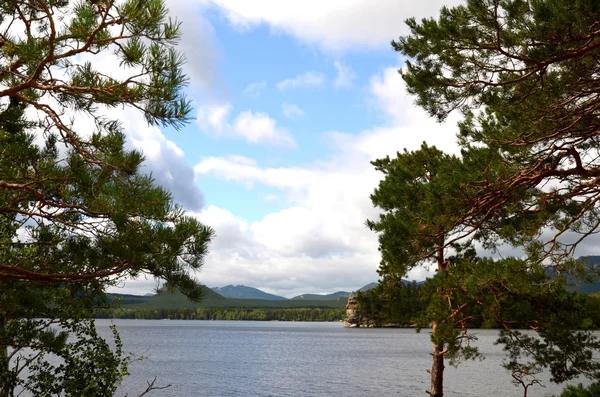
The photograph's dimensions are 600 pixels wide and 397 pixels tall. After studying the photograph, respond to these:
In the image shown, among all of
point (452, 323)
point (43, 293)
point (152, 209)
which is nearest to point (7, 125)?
point (43, 293)

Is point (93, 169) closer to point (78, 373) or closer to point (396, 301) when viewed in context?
point (78, 373)

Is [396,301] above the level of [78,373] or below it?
above

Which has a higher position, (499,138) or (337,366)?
(499,138)

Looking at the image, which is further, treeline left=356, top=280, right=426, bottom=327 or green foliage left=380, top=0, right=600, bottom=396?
treeline left=356, top=280, right=426, bottom=327

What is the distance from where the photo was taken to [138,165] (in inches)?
254

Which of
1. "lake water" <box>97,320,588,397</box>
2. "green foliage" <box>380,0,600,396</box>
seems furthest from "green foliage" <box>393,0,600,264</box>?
"lake water" <box>97,320,588,397</box>

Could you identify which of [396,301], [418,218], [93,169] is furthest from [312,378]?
[93,169]

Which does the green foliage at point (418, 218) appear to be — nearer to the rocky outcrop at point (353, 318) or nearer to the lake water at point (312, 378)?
the lake water at point (312, 378)

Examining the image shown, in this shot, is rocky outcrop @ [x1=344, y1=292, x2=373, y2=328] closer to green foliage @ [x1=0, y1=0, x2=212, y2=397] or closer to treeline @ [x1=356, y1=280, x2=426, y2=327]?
treeline @ [x1=356, y1=280, x2=426, y2=327]

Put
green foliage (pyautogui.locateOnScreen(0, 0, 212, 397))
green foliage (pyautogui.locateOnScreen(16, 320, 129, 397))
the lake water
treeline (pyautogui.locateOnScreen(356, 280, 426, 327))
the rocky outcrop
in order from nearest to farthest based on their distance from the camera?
green foliage (pyautogui.locateOnScreen(0, 0, 212, 397)), green foliage (pyautogui.locateOnScreen(16, 320, 129, 397)), treeline (pyautogui.locateOnScreen(356, 280, 426, 327)), the lake water, the rocky outcrop

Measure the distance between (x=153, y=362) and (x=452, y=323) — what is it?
44.0 m

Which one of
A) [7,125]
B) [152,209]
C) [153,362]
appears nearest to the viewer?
[152,209]

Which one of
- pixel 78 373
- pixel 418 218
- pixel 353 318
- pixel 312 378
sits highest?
pixel 418 218

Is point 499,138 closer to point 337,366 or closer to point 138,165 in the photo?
point 138,165
